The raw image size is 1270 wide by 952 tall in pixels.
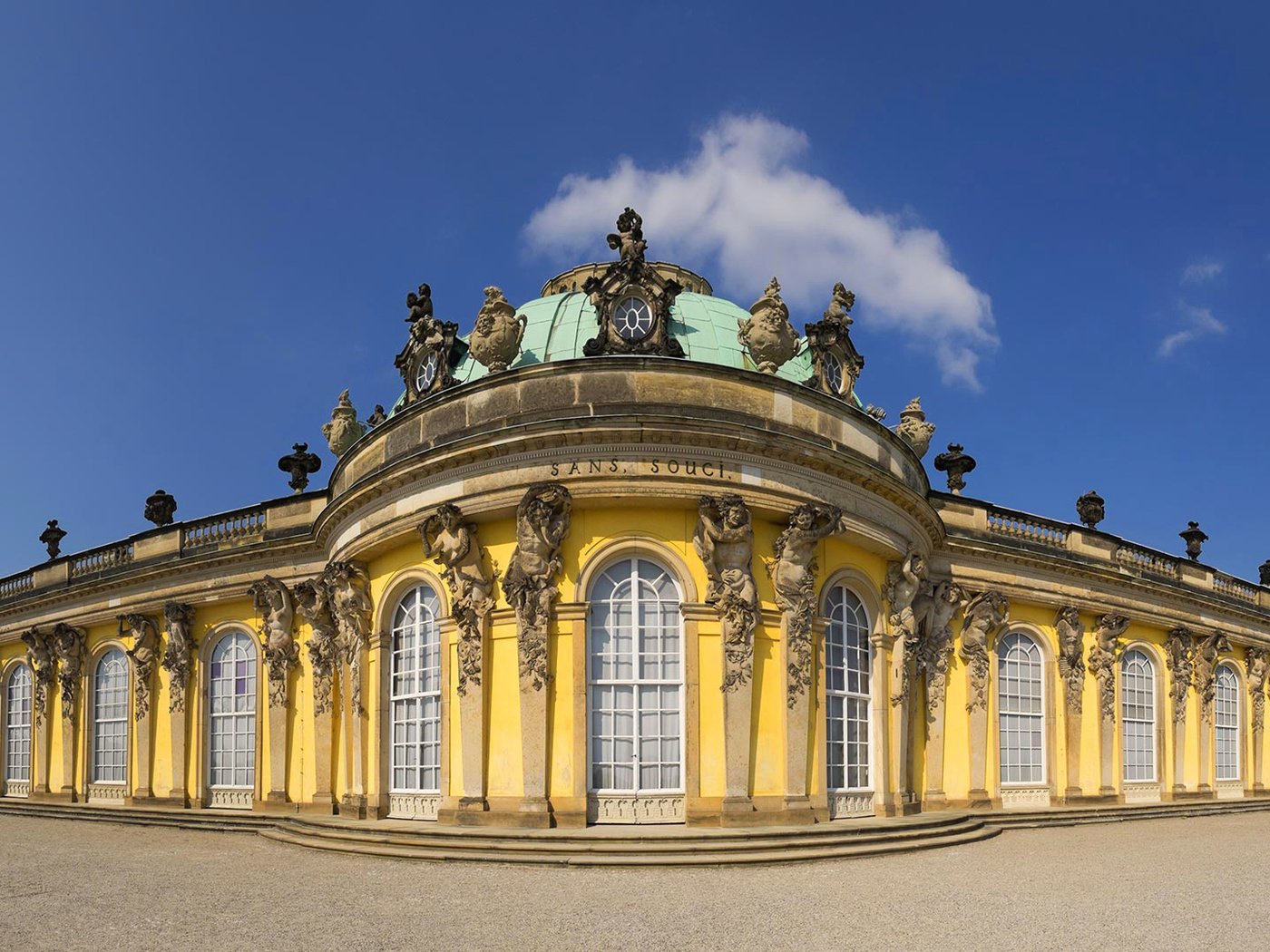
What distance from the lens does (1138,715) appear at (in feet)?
97.0

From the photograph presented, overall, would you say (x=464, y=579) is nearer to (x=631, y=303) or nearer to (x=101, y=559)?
(x=631, y=303)

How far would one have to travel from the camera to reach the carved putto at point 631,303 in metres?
19.6

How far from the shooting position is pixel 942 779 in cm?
2494

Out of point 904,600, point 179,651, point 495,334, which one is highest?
point 495,334

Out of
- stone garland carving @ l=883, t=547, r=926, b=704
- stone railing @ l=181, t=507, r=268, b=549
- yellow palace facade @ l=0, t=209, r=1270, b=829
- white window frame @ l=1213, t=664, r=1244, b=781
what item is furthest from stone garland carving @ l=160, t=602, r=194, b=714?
white window frame @ l=1213, t=664, r=1244, b=781

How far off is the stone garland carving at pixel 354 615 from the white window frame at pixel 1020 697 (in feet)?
48.7

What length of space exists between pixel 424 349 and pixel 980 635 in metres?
14.3

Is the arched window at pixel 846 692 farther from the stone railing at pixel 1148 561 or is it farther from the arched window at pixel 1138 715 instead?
the stone railing at pixel 1148 561

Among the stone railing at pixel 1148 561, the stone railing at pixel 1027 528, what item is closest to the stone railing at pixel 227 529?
the stone railing at pixel 1027 528

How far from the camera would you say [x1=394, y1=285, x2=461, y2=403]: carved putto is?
869 inches

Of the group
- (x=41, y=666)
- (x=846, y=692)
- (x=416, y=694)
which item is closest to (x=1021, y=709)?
(x=846, y=692)

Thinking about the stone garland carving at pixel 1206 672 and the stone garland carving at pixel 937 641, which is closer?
the stone garland carving at pixel 937 641

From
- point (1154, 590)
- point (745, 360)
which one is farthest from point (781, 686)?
point (1154, 590)

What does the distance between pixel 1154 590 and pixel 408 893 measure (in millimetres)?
23889
